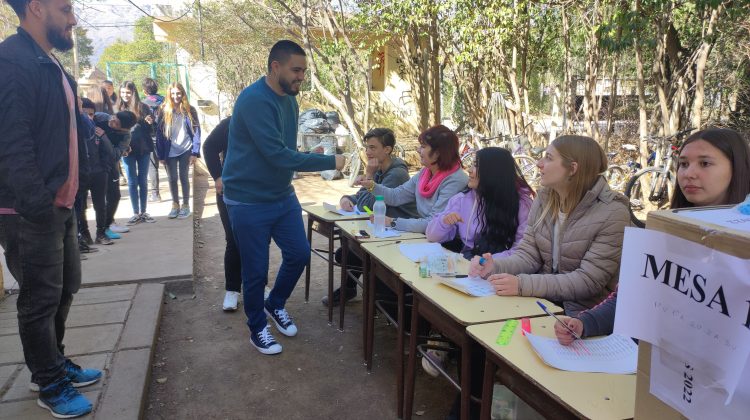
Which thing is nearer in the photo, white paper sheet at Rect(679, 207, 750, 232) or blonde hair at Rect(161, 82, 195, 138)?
white paper sheet at Rect(679, 207, 750, 232)

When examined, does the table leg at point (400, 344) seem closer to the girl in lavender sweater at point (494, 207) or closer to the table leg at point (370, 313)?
the table leg at point (370, 313)

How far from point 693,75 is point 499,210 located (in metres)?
6.39

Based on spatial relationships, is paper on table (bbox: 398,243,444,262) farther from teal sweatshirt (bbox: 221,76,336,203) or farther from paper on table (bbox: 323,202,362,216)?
paper on table (bbox: 323,202,362,216)

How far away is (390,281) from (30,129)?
5.58ft

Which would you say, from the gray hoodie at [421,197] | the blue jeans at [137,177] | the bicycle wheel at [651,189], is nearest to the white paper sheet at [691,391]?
the gray hoodie at [421,197]

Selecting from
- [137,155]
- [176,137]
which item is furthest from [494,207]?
[137,155]

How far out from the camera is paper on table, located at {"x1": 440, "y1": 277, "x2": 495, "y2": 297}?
212 cm

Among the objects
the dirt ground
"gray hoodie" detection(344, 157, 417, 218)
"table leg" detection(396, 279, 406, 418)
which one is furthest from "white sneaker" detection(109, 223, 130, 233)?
"table leg" detection(396, 279, 406, 418)

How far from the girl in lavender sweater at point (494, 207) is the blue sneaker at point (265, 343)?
127 centimetres

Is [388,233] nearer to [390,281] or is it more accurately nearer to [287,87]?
[390,281]

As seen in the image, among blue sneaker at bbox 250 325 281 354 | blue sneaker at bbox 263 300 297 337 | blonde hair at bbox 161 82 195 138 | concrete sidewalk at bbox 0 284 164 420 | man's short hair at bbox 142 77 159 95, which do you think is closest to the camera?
concrete sidewalk at bbox 0 284 164 420

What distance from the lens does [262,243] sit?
3172 millimetres

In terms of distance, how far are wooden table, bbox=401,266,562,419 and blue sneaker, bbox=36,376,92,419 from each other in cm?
154

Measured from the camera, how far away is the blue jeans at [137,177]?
20.0 feet
